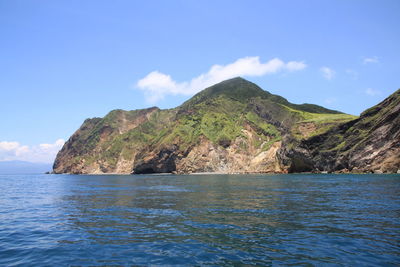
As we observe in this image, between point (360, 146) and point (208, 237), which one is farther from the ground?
point (360, 146)

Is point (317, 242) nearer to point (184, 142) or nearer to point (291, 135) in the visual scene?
point (291, 135)

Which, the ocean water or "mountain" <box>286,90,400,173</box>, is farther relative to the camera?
"mountain" <box>286,90,400,173</box>

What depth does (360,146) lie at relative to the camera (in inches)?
4532

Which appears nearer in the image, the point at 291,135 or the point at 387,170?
the point at 387,170

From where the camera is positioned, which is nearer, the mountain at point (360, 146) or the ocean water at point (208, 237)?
the ocean water at point (208, 237)

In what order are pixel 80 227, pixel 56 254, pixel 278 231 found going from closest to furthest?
pixel 56 254
pixel 278 231
pixel 80 227

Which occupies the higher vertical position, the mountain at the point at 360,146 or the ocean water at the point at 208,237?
the mountain at the point at 360,146

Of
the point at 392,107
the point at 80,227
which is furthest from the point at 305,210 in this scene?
the point at 392,107

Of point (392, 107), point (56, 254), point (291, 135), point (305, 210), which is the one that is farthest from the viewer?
point (291, 135)

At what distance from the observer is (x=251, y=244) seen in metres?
15.4

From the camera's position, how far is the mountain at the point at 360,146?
103125 millimetres

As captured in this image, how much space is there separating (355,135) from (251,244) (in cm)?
12684

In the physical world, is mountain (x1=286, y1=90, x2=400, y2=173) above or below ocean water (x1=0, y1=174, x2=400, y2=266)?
above

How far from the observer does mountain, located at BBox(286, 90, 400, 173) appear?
338 ft
